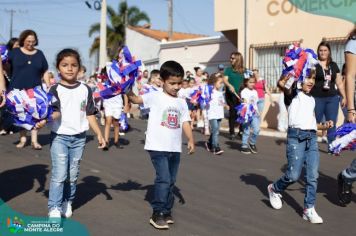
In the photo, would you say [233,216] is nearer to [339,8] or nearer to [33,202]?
[33,202]

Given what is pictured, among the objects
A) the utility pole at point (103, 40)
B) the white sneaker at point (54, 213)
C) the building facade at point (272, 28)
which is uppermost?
the utility pole at point (103, 40)

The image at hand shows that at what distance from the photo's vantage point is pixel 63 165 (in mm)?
4660

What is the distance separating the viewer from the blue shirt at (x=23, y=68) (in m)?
8.09

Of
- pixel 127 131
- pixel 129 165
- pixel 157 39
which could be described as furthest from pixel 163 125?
pixel 157 39

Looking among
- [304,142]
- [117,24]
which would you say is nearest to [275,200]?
[304,142]

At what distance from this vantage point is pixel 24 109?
4.70 meters

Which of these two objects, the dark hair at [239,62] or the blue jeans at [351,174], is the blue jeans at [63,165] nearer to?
the blue jeans at [351,174]

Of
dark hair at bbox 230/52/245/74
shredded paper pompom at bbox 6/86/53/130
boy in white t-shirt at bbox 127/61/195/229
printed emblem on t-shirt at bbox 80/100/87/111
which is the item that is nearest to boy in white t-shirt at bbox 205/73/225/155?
dark hair at bbox 230/52/245/74

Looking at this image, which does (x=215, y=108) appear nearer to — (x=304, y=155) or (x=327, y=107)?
(x=327, y=107)

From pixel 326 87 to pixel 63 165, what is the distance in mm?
4859

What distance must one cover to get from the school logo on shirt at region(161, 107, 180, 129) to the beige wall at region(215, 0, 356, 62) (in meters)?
9.70

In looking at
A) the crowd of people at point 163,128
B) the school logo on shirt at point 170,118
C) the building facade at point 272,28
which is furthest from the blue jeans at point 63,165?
the building facade at point 272,28

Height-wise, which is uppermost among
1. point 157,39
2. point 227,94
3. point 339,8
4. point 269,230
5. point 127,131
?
point 157,39

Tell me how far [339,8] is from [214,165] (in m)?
7.32
